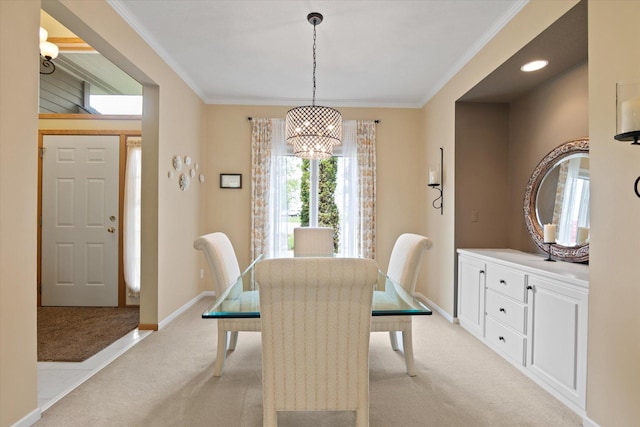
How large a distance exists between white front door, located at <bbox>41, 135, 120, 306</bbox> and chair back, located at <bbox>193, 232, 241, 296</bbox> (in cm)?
223

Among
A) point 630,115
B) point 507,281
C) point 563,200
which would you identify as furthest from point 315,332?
point 563,200

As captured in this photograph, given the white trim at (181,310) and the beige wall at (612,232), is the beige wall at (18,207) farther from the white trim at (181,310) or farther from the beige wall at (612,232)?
the beige wall at (612,232)

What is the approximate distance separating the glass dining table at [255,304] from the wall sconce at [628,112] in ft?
3.64

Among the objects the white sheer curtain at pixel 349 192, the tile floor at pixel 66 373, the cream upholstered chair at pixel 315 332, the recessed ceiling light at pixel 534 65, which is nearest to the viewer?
the cream upholstered chair at pixel 315 332

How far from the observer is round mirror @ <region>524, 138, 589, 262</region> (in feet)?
8.21

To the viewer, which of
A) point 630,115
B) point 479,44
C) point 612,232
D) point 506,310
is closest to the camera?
point 630,115

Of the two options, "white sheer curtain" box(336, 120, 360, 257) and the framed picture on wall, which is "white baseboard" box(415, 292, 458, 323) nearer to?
"white sheer curtain" box(336, 120, 360, 257)

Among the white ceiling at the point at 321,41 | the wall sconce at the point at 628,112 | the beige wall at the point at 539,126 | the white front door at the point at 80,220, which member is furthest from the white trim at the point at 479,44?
the white front door at the point at 80,220

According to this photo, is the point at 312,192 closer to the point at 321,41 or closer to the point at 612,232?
the point at 321,41

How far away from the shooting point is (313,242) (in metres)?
3.73

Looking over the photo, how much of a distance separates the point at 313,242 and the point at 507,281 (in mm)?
1900

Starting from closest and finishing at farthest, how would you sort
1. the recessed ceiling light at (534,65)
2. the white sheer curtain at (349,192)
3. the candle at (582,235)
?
the candle at (582,235) → the recessed ceiling light at (534,65) → the white sheer curtain at (349,192)

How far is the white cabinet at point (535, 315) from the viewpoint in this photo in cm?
199

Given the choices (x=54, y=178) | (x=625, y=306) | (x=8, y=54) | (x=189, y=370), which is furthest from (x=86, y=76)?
(x=625, y=306)
